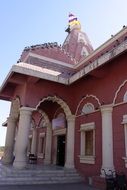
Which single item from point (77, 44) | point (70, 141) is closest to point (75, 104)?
point (70, 141)

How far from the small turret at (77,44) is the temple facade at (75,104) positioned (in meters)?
4.01

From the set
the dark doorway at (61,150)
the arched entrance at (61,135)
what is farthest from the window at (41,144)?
the dark doorway at (61,150)

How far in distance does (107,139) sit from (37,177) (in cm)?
329

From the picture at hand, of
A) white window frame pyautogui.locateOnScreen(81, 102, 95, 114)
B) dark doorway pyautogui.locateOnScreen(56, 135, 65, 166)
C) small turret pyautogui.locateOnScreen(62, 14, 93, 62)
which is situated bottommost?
dark doorway pyautogui.locateOnScreen(56, 135, 65, 166)

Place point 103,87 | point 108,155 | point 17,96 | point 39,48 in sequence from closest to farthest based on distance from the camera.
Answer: point 108,155, point 103,87, point 17,96, point 39,48

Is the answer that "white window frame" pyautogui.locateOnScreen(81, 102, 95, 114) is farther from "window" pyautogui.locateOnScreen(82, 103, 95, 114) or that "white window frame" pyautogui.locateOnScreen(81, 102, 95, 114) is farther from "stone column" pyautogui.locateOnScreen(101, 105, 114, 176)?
"stone column" pyautogui.locateOnScreen(101, 105, 114, 176)

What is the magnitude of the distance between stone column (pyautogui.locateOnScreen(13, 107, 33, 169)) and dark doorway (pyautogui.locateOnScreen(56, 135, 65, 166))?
362 cm

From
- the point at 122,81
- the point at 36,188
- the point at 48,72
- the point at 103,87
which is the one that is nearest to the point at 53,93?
the point at 48,72

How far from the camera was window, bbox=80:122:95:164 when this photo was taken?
9.70 metres

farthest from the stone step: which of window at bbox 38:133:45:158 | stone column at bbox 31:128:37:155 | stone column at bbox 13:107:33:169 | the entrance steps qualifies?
stone column at bbox 31:128:37:155

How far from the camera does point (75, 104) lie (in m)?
11.7

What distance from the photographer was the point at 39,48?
1267 centimetres

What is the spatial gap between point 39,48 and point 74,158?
21.2 ft

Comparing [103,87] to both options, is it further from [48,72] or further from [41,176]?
[41,176]
